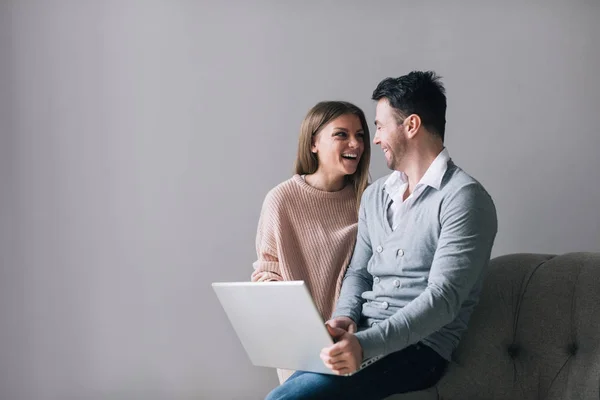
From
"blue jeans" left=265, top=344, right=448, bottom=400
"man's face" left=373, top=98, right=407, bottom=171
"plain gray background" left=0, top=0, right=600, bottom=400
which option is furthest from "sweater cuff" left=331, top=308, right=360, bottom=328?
"plain gray background" left=0, top=0, right=600, bottom=400

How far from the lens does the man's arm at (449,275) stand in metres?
1.55

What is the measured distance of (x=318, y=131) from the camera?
2.31m

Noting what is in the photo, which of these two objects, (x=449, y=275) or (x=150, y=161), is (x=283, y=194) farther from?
(x=449, y=275)

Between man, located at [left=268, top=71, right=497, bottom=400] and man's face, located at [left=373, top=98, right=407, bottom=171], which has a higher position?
man's face, located at [left=373, top=98, right=407, bottom=171]

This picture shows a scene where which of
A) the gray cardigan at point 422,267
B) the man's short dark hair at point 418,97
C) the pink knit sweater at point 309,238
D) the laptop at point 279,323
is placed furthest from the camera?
the pink knit sweater at point 309,238

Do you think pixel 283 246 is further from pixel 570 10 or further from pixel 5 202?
pixel 570 10

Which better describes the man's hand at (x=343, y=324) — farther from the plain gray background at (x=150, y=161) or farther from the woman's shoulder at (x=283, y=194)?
the plain gray background at (x=150, y=161)

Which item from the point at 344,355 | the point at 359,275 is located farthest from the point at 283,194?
the point at 344,355

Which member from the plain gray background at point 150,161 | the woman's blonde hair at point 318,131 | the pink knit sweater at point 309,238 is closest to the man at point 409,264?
the pink knit sweater at point 309,238

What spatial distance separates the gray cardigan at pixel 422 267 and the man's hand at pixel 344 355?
24 mm

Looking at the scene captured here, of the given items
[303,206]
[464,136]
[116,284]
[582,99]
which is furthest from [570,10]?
[116,284]

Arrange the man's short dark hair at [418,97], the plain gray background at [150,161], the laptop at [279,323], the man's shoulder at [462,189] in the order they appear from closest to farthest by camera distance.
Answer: the laptop at [279,323] → the man's shoulder at [462,189] → the man's short dark hair at [418,97] → the plain gray background at [150,161]

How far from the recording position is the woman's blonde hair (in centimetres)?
228

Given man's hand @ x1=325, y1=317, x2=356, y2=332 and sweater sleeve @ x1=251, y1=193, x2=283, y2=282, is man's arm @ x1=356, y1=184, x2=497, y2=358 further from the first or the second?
sweater sleeve @ x1=251, y1=193, x2=283, y2=282
